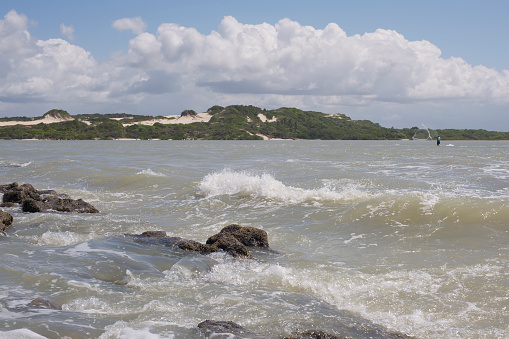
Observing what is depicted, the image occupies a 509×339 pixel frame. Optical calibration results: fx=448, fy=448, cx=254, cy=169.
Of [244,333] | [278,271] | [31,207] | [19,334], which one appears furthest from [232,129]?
[19,334]

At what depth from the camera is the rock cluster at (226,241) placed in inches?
292

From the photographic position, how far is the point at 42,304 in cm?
492

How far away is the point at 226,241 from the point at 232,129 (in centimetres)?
11474

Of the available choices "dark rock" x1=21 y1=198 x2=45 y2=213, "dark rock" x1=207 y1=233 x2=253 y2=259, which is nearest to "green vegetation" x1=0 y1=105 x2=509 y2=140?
"dark rock" x1=21 y1=198 x2=45 y2=213

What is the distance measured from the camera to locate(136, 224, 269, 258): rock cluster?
742 centimetres

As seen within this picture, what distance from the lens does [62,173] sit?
22.1 m

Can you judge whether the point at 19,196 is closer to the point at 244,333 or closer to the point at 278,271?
the point at 278,271

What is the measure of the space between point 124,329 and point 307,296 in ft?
7.83

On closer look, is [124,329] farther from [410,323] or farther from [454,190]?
[454,190]

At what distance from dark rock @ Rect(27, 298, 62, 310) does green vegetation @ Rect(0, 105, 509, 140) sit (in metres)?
97.3

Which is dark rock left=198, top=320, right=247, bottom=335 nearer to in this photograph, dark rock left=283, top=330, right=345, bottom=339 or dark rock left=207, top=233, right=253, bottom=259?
dark rock left=283, top=330, right=345, bottom=339

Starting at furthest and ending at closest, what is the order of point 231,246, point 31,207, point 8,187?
1. point 8,187
2. point 31,207
3. point 231,246

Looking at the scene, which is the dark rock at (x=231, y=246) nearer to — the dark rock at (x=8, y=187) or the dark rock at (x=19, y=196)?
the dark rock at (x=19, y=196)

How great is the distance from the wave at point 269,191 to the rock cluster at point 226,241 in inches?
218
